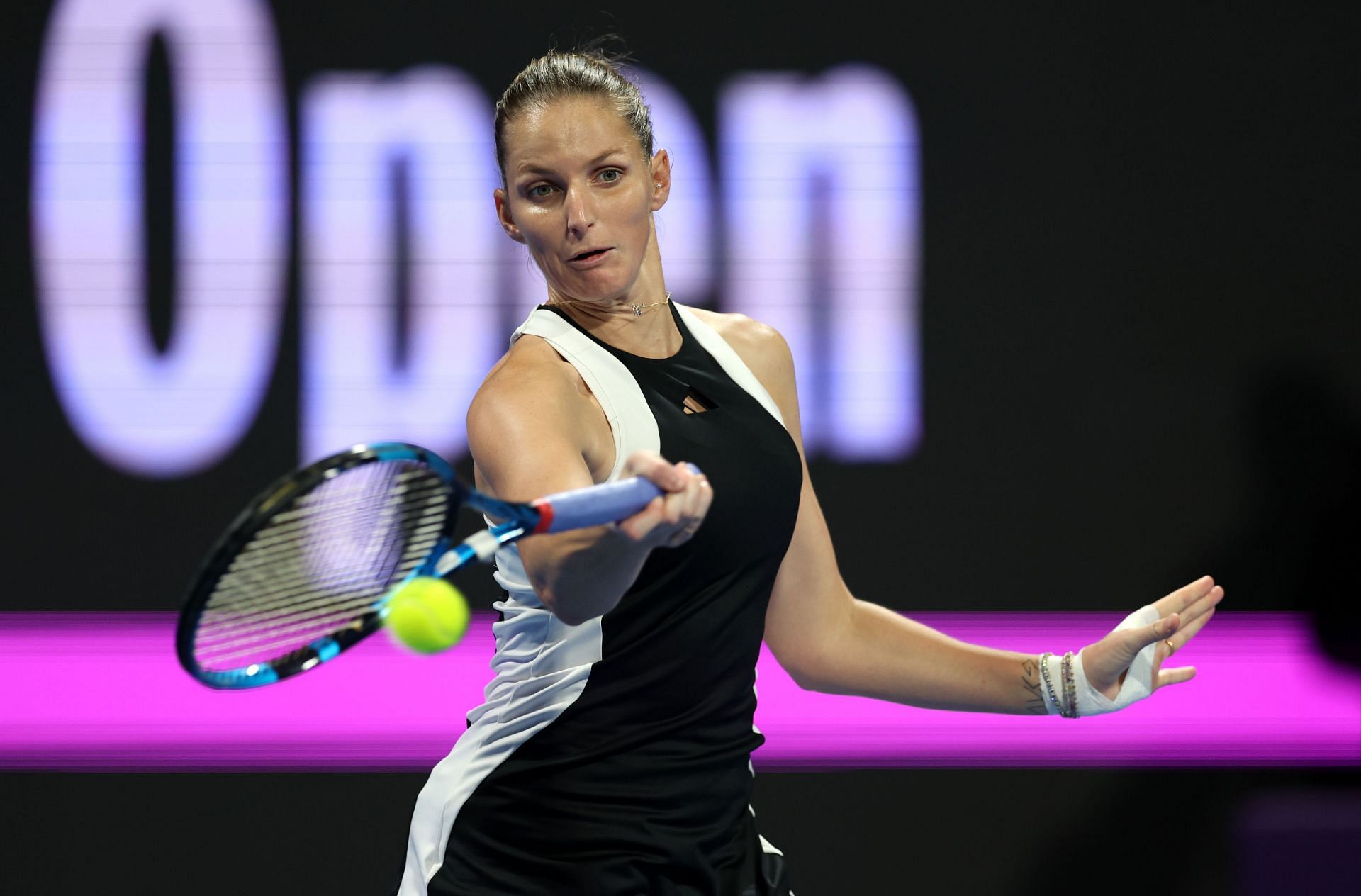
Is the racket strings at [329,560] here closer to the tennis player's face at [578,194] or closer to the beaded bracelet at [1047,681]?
the tennis player's face at [578,194]

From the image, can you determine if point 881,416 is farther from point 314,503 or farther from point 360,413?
point 314,503

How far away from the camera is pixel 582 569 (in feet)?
4.65

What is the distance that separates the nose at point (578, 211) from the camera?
1682 mm

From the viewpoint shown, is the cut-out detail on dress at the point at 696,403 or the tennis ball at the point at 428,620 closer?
the tennis ball at the point at 428,620

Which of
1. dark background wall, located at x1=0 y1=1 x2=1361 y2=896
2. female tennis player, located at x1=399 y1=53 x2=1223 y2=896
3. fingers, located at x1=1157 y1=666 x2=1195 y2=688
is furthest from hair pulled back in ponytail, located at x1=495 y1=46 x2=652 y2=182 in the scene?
dark background wall, located at x1=0 y1=1 x2=1361 y2=896

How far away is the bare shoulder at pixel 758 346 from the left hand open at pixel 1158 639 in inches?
22.3

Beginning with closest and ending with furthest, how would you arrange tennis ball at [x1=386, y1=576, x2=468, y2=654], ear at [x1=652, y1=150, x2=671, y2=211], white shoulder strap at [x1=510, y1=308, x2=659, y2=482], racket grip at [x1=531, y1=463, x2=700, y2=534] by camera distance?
tennis ball at [x1=386, y1=576, x2=468, y2=654] → racket grip at [x1=531, y1=463, x2=700, y2=534] → white shoulder strap at [x1=510, y1=308, x2=659, y2=482] → ear at [x1=652, y1=150, x2=671, y2=211]

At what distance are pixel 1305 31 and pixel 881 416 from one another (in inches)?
49.8

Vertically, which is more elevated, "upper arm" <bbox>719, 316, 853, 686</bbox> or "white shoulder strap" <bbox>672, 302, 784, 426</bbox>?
"white shoulder strap" <bbox>672, 302, 784, 426</bbox>

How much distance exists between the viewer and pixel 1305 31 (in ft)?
10.0

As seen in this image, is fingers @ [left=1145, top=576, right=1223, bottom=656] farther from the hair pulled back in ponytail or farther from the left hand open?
the hair pulled back in ponytail

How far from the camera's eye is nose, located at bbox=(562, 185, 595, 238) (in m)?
1.68

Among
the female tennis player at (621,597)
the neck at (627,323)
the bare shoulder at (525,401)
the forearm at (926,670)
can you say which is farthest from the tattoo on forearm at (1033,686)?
the bare shoulder at (525,401)

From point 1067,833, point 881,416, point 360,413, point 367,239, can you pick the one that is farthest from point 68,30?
point 1067,833
